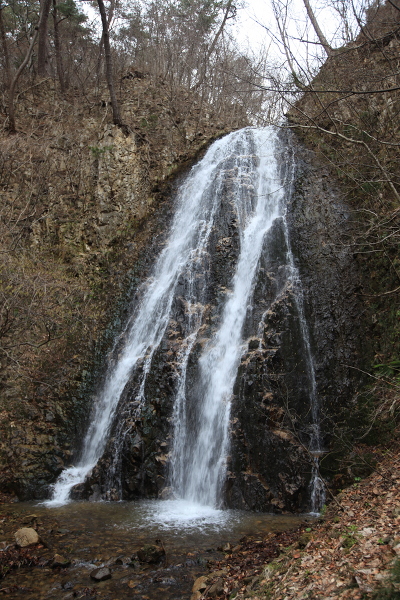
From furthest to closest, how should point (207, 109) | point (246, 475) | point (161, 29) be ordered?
point (161, 29) < point (207, 109) < point (246, 475)

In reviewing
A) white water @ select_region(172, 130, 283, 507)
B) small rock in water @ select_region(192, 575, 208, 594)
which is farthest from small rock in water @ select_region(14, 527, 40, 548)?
white water @ select_region(172, 130, 283, 507)

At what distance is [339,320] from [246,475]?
418 cm

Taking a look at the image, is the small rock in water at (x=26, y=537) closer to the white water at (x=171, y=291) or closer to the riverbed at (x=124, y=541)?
the riverbed at (x=124, y=541)

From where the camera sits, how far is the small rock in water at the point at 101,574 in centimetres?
477

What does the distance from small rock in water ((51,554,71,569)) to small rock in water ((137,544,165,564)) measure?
91 cm

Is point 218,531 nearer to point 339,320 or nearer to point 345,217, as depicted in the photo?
point 339,320

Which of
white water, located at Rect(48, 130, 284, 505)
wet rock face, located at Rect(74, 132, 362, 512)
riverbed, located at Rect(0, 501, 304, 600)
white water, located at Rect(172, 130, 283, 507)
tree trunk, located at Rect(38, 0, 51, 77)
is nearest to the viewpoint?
riverbed, located at Rect(0, 501, 304, 600)

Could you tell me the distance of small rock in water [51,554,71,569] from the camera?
16.6ft

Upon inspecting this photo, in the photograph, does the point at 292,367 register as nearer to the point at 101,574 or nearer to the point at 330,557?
the point at 330,557

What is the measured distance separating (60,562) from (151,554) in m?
1.15

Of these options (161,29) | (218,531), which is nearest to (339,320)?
(218,531)

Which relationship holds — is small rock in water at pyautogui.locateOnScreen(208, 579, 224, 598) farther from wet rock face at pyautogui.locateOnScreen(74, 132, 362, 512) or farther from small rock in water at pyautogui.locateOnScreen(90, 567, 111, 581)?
wet rock face at pyautogui.locateOnScreen(74, 132, 362, 512)

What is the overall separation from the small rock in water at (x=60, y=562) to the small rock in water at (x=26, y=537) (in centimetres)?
62

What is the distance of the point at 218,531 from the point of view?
6.19 metres
